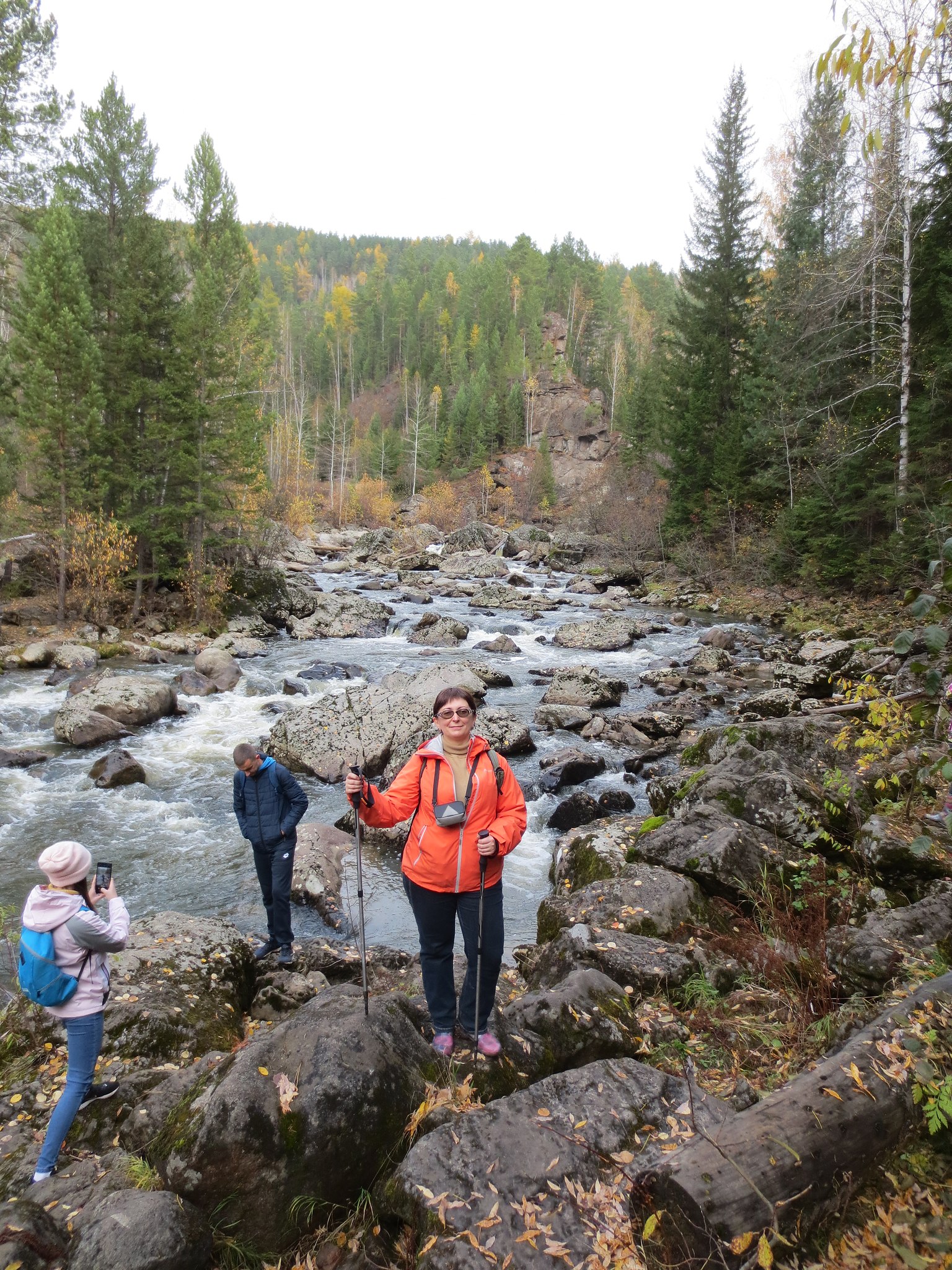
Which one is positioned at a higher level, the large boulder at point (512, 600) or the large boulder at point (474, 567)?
the large boulder at point (474, 567)

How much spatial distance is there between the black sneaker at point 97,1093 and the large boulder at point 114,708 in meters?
9.56

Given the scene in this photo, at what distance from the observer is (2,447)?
1816 cm

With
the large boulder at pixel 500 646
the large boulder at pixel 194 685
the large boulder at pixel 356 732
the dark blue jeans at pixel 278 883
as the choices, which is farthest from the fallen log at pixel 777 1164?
the large boulder at pixel 500 646

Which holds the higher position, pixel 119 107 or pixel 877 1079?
pixel 119 107

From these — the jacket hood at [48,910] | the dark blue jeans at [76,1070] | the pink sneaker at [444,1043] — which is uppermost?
the jacket hood at [48,910]

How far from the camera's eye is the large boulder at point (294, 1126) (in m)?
2.94

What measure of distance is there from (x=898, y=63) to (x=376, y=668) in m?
16.3

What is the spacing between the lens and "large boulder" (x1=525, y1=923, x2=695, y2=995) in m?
4.89

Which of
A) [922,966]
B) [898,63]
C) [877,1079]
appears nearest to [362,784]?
[877,1079]

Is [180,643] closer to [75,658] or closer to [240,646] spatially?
[240,646]

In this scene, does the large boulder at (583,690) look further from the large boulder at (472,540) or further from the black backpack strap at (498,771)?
the large boulder at (472,540)

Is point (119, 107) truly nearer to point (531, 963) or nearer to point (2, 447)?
point (2, 447)

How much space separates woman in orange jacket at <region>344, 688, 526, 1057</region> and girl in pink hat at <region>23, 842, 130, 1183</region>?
1.67 metres

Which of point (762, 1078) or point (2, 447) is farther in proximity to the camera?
point (2, 447)
